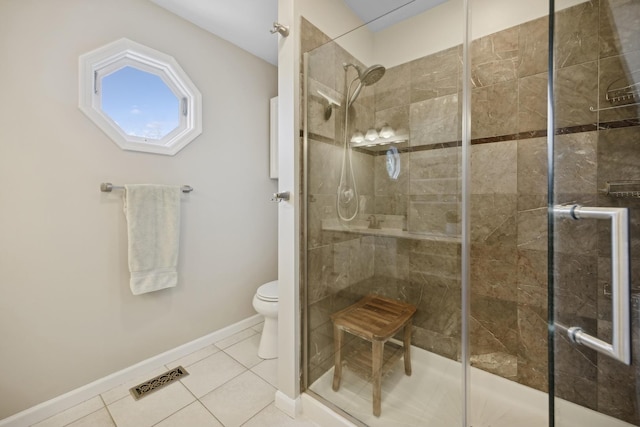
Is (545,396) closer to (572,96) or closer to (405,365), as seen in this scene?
(405,365)

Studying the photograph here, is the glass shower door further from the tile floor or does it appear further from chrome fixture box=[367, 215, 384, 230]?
the tile floor

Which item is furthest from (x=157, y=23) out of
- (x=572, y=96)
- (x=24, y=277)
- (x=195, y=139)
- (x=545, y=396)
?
(x=545, y=396)

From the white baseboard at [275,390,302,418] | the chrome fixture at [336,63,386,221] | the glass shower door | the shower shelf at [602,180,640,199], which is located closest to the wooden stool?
the white baseboard at [275,390,302,418]

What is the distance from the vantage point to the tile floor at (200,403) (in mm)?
1344

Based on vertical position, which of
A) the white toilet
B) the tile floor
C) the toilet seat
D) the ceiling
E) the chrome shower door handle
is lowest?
the tile floor

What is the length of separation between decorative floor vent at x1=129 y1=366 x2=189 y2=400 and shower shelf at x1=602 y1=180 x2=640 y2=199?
8.23 feet

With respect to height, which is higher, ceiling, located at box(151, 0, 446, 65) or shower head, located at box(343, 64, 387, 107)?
ceiling, located at box(151, 0, 446, 65)

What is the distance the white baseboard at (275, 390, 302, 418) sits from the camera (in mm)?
1381

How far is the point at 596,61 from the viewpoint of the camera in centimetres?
114

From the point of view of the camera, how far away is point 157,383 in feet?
5.34

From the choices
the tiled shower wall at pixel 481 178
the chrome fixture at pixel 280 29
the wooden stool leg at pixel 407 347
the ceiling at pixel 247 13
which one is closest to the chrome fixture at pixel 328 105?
the tiled shower wall at pixel 481 178

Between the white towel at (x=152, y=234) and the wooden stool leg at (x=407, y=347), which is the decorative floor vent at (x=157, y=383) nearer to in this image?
the white towel at (x=152, y=234)

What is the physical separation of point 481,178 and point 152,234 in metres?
2.15

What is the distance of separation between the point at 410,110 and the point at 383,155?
283mm
